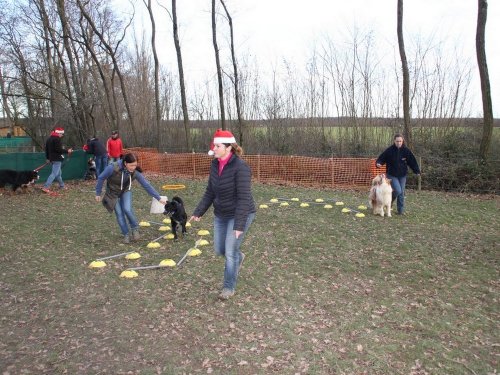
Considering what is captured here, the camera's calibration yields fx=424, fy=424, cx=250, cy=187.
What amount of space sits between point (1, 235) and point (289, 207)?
239 inches

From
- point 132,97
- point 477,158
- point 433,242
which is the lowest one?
point 433,242

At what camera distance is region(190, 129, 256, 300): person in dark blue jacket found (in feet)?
14.5

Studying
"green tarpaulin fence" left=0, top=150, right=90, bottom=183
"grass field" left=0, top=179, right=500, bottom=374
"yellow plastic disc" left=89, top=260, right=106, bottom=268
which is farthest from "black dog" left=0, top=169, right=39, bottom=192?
"yellow plastic disc" left=89, top=260, right=106, bottom=268

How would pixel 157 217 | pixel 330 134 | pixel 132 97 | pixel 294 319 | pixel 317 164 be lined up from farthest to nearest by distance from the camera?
pixel 132 97 < pixel 330 134 < pixel 317 164 < pixel 157 217 < pixel 294 319

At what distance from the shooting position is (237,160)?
14.8 ft

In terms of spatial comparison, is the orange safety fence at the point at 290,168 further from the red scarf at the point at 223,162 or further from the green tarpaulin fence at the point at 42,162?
the red scarf at the point at 223,162

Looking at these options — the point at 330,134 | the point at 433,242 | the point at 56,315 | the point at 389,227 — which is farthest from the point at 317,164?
the point at 56,315

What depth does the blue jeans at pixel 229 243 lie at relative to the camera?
4.57 meters

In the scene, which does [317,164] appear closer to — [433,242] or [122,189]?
[433,242]

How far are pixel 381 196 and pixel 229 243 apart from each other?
5373 mm

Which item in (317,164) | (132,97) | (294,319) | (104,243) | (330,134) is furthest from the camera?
(132,97)

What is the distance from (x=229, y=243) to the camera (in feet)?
15.1

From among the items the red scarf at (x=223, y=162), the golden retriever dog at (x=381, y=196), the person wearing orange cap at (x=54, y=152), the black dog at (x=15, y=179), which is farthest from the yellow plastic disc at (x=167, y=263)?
the black dog at (x=15, y=179)

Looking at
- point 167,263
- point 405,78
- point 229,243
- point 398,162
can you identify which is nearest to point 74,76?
point 405,78
